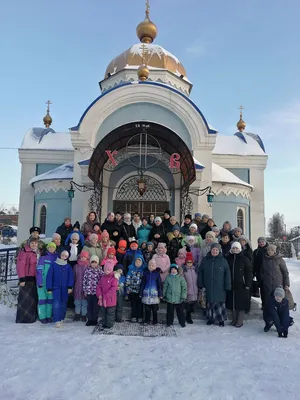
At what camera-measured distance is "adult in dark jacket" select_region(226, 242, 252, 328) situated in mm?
5191

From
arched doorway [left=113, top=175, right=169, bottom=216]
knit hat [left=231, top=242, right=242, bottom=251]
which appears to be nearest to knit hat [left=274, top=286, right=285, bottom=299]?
knit hat [left=231, top=242, right=242, bottom=251]

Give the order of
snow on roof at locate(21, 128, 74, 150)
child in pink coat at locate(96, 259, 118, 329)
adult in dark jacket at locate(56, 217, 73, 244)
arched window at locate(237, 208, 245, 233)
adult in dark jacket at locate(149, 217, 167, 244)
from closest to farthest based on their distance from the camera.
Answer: child in pink coat at locate(96, 259, 118, 329), adult in dark jacket at locate(149, 217, 167, 244), adult in dark jacket at locate(56, 217, 73, 244), arched window at locate(237, 208, 245, 233), snow on roof at locate(21, 128, 74, 150)

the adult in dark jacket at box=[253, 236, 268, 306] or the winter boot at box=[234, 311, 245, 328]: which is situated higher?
the adult in dark jacket at box=[253, 236, 268, 306]

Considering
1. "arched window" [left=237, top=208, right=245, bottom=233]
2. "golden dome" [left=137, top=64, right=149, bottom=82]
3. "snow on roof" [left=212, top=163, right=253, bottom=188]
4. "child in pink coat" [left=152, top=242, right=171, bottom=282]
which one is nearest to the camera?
"child in pink coat" [left=152, top=242, right=171, bottom=282]

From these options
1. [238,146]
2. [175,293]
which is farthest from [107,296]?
[238,146]

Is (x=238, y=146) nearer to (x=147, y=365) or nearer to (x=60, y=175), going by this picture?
(x=60, y=175)

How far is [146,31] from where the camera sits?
16.3m

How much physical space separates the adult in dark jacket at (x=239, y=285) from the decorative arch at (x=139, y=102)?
19.4ft

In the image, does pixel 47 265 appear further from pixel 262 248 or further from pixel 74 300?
pixel 262 248

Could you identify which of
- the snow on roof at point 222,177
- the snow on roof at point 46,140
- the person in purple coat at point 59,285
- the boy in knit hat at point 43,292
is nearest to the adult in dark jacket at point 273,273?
the person in purple coat at point 59,285

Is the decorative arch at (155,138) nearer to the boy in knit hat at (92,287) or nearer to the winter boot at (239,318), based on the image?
the boy in knit hat at (92,287)

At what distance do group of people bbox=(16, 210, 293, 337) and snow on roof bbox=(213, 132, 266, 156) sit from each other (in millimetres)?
9478

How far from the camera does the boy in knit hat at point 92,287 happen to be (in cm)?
507

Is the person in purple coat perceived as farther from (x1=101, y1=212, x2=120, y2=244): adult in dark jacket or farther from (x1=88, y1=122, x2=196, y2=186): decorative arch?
(x1=88, y1=122, x2=196, y2=186): decorative arch
